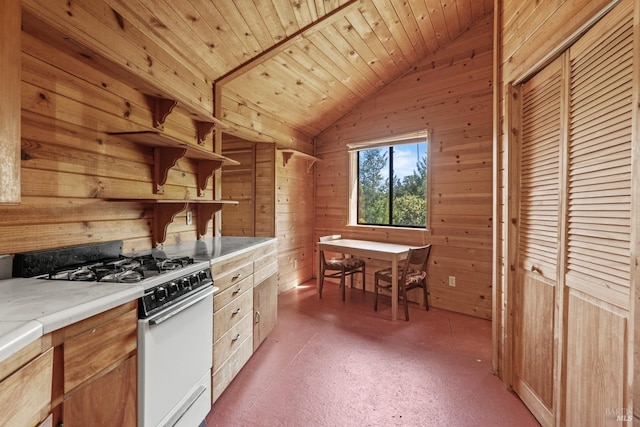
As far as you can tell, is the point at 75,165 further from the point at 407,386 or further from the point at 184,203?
the point at 407,386

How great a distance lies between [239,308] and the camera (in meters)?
2.10

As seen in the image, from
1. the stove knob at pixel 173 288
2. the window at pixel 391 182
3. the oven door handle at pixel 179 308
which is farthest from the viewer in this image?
the window at pixel 391 182

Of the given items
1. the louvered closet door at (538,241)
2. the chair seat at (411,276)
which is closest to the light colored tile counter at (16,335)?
the louvered closet door at (538,241)

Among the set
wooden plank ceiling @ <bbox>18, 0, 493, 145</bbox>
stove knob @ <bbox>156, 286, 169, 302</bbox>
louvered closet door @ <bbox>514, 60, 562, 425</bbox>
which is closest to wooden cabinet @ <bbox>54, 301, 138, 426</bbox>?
stove knob @ <bbox>156, 286, 169, 302</bbox>

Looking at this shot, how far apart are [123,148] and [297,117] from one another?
8.31ft

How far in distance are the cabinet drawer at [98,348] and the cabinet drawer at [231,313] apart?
66 cm

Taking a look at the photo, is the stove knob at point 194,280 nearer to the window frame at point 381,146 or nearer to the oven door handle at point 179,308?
the oven door handle at point 179,308

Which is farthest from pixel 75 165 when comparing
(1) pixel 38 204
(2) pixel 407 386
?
(2) pixel 407 386

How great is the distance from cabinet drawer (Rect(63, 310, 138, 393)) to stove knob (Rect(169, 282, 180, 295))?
193 millimetres

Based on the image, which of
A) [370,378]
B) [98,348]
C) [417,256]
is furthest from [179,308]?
[417,256]

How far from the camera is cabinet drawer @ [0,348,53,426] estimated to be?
693mm

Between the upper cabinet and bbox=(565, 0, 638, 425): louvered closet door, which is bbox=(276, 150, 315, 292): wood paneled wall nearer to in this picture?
the upper cabinet

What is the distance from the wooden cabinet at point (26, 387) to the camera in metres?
0.69

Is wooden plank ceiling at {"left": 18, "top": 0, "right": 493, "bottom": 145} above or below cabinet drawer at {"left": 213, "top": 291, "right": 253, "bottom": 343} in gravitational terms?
above
